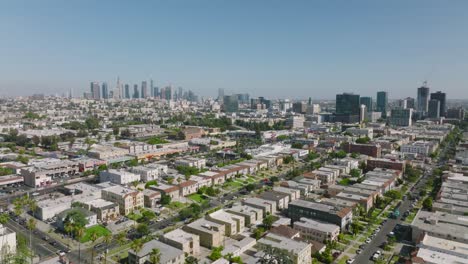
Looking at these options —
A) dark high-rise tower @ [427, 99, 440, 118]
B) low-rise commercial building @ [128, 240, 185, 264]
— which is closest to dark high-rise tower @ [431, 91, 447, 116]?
dark high-rise tower @ [427, 99, 440, 118]

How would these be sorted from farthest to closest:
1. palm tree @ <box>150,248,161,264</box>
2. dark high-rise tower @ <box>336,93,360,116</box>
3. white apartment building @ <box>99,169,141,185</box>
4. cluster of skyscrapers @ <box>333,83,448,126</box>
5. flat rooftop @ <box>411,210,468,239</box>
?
dark high-rise tower @ <box>336,93,360,116</box>
cluster of skyscrapers @ <box>333,83,448,126</box>
white apartment building @ <box>99,169,141,185</box>
flat rooftop @ <box>411,210,468,239</box>
palm tree @ <box>150,248,161,264</box>

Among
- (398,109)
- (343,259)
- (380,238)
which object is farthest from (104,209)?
(398,109)

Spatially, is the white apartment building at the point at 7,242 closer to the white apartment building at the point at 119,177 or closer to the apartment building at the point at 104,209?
the apartment building at the point at 104,209

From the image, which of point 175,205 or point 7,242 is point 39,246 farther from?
point 175,205

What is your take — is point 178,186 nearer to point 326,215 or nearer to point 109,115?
→ point 326,215

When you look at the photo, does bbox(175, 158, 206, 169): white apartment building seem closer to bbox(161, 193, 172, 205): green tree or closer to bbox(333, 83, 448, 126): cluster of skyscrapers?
bbox(161, 193, 172, 205): green tree

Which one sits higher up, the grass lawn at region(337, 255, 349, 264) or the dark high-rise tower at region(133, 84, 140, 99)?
the dark high-rise tower at region(133, 84, 140, 99)

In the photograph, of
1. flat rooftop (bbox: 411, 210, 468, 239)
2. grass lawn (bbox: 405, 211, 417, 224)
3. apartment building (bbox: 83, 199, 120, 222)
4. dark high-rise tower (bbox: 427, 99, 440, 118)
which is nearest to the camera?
flat rooftop (bbox: 411, 210, 468, 239)

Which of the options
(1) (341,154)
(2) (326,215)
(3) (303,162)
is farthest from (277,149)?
(2) (326,215)
